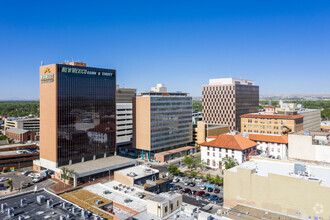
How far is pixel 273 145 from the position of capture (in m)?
126

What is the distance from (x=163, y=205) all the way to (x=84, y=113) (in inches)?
2869

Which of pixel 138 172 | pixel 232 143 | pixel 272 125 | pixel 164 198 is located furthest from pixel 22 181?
pixel 272 125

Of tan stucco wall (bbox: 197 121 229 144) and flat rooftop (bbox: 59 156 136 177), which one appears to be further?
tan stucco wall (bbox: 197 121 229 144)

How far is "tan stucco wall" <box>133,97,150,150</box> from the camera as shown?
133 metres

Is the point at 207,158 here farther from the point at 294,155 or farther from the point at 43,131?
the point at 43,131

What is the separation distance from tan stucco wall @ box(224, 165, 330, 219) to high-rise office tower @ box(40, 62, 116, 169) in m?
70.0

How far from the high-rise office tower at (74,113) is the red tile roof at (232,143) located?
49.1 meters

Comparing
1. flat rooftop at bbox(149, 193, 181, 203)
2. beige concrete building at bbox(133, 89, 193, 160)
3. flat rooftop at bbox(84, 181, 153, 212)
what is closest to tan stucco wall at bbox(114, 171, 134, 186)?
flat rooftop at bbox(84, 181, 153, 212)

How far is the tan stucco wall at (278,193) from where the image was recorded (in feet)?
165

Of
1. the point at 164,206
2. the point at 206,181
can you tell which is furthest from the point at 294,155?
the point at 164,206

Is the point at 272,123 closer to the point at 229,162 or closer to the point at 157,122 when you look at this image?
the point at 229,162

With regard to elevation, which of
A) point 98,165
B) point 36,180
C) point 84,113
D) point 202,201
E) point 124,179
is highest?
point 84,113

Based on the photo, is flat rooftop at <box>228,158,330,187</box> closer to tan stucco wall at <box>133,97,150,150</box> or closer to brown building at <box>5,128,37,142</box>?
tan stucco wall at <box>133,97,150,150</box>

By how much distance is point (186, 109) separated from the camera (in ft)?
511
